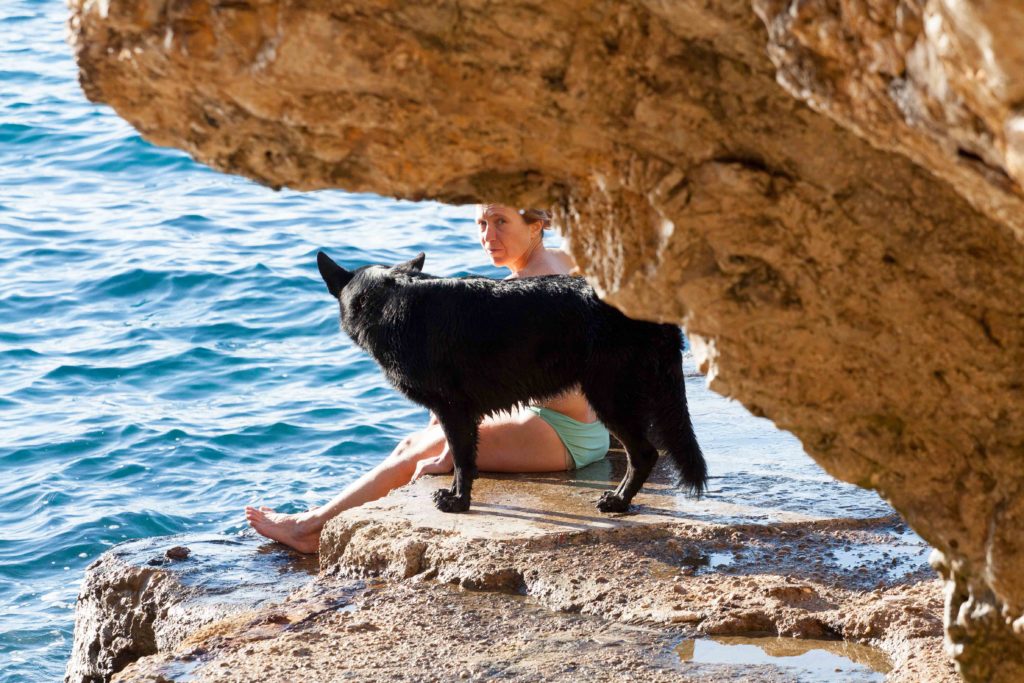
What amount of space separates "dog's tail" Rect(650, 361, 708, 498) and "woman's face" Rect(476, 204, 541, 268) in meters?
1.50

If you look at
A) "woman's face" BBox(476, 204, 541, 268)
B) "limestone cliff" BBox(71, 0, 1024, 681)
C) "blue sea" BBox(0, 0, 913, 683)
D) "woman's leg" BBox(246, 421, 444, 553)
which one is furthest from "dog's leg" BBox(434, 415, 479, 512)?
"limestone cliff" BBox(71, 0, 1024, 681)

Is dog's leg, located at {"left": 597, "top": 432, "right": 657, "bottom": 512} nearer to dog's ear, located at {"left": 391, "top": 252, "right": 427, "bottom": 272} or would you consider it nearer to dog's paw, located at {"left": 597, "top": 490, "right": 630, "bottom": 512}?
dog's paw, located at {"left": 597, "top": 490, "right": 630, "bottom": 512}

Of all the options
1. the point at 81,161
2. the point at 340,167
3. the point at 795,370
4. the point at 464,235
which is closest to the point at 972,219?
the point at 795,370

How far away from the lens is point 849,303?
7.70 feet

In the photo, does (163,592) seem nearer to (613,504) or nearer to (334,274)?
(334,274)

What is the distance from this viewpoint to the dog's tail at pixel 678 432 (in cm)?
476

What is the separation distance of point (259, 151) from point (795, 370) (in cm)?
115

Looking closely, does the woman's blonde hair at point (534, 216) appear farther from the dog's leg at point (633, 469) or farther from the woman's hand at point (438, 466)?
A: the dog's leg at point (633, 469)

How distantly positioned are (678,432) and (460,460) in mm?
889

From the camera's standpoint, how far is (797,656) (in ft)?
11.9

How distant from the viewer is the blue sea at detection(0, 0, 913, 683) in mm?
6641

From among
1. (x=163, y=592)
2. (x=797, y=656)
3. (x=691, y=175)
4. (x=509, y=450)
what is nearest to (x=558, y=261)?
(x=509, y=450)

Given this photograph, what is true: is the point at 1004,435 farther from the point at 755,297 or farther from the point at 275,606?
the point at 275,606

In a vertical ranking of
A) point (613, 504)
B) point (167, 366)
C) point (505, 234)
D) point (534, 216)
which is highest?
point (534, 216)
